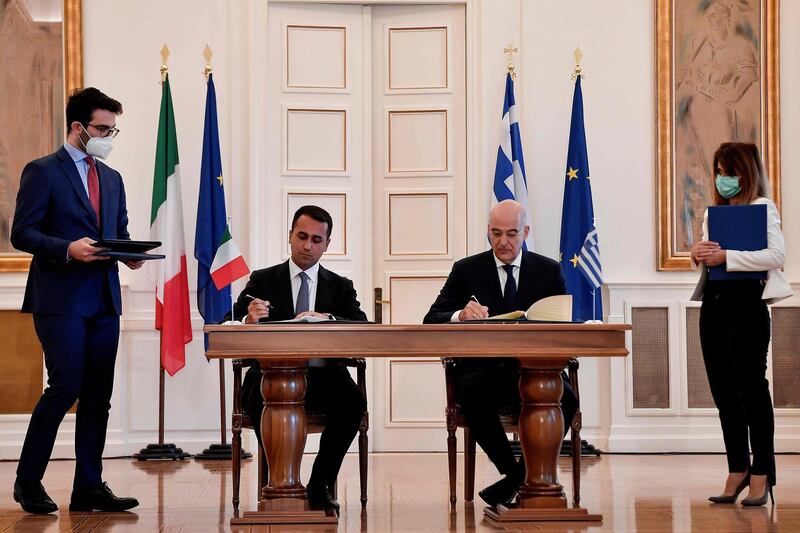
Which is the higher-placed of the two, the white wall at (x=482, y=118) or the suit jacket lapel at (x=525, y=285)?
the white wall at (x=482, y=118)

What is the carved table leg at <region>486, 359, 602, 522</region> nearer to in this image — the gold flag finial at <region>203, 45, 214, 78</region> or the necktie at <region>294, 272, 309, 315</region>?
the necktie at <region>294, 272, 309, 315</region>

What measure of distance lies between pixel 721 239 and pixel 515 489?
4.72ft

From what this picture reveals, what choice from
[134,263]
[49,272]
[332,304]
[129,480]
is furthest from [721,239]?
[129,480]

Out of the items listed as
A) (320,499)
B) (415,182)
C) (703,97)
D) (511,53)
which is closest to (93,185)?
(320,499)

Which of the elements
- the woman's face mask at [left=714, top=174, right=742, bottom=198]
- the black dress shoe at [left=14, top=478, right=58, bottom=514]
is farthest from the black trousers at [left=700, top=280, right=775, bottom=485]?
the black dress shoe at [left=14, top=478, right=58, bottom=514]

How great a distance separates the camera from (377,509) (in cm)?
456

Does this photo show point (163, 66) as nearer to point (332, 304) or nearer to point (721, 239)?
point (332, 304)

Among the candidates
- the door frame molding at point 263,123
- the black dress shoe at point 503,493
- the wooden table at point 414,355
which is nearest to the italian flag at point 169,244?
the door frame molding at point 263,123

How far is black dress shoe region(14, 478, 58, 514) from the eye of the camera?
14.4 ft

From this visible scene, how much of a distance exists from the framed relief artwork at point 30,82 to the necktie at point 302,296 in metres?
2.85

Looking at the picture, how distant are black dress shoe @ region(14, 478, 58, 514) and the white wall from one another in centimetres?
259

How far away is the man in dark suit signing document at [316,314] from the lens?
14.5ft

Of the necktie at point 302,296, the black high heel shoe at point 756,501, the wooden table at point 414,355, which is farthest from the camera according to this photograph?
the necktie at point 302,296

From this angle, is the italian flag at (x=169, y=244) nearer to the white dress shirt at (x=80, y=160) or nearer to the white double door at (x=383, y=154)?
the white double door at (x=383, y=154)
